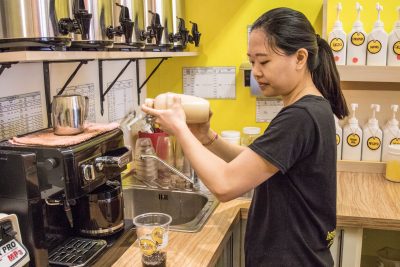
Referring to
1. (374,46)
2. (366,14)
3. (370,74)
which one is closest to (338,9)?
(366,14)

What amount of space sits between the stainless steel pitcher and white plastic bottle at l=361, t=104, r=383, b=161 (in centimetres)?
160

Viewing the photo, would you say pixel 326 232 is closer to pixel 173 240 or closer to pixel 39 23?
pixel 173 240

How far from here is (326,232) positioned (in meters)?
1.29

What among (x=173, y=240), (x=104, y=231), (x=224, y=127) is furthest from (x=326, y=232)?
(x=224, y=127)

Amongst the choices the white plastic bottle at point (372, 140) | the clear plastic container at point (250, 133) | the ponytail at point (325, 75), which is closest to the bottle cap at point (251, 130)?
the clear plastic container at point (250, 133)

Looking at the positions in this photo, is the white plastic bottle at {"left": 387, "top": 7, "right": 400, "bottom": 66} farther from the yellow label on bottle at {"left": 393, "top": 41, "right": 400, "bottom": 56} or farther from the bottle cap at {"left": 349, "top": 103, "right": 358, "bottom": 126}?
the bottle cap at {"left": 349, "top": 103, "right": 358, "bottom": 126}

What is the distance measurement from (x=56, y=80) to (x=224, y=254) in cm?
99

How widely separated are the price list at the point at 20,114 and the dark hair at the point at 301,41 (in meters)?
0.86

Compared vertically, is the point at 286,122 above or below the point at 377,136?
above

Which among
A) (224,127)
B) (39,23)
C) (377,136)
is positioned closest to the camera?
(39,23)

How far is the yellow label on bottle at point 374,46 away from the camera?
2.12 m

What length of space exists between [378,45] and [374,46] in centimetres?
2

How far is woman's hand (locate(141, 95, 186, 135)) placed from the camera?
4.14 ft

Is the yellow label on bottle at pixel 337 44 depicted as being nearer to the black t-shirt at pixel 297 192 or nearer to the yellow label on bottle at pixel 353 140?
the yellow label on bottle at pixel 353 140
